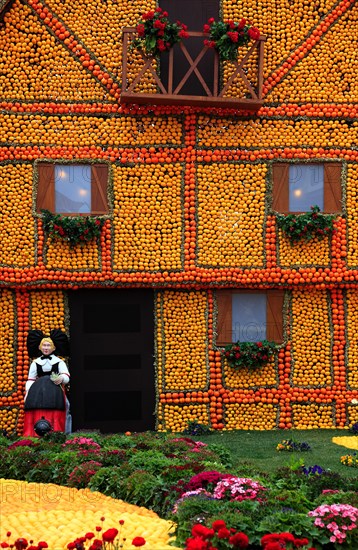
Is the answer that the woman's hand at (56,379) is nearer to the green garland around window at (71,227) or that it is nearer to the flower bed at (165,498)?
the green garland around window at (71,227)

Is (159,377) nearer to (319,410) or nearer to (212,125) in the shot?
(319,410)

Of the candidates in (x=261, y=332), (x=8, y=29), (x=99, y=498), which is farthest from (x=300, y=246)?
(x=99, y=498)

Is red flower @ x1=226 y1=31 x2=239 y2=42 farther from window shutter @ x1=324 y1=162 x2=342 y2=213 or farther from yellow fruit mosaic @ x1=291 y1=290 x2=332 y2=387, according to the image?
yellow fruit mosaic @ x1=291 y1=290 x2=332 y2=387

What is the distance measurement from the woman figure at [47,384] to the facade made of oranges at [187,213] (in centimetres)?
75

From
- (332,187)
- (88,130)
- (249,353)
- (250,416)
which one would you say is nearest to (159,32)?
(88,130)

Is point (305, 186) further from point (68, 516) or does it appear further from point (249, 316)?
point (68, 516)

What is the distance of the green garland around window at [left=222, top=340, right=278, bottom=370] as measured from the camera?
17.1 meters

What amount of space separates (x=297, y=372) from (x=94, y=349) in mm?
4311

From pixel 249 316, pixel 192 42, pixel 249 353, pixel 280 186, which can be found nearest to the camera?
pixel 249 353

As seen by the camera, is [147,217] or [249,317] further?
[249,317]

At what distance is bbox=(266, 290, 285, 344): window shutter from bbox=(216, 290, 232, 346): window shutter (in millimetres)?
823

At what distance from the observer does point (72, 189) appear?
1738 centimetres

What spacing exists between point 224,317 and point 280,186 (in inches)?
119

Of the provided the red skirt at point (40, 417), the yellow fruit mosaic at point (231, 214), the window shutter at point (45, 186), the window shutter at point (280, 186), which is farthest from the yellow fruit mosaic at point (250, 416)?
the window shutter at point (45, 186)
